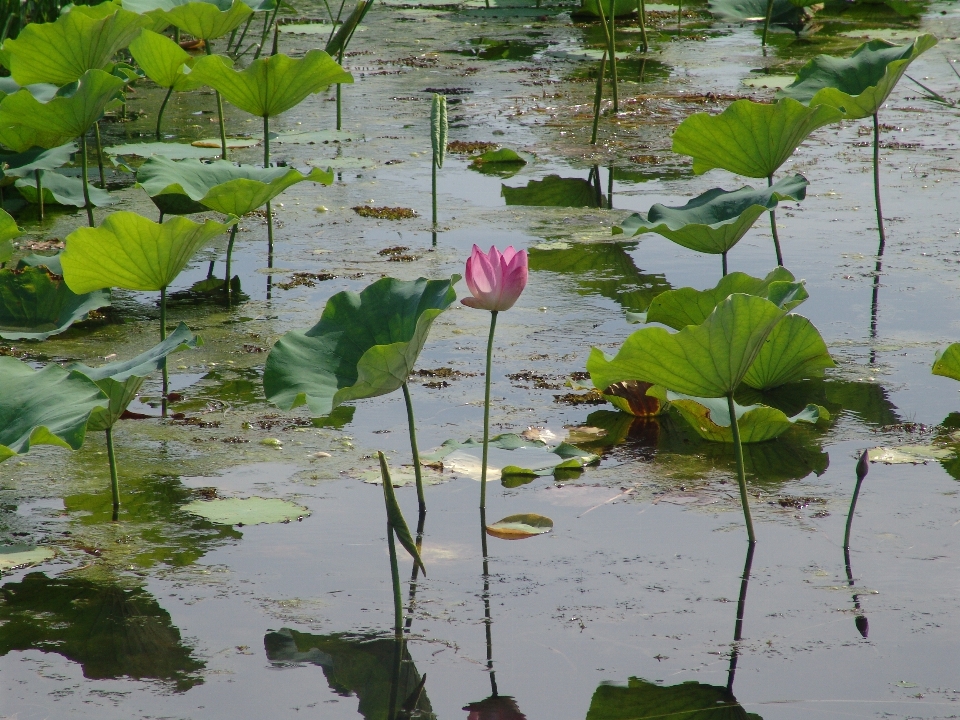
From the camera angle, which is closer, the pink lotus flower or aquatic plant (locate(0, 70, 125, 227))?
the pink lotus flower

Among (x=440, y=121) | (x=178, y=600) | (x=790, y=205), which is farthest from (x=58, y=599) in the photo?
(x=790, y=205)

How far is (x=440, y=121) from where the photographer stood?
3.39 metres

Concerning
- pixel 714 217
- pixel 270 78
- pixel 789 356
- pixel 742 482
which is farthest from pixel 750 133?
pixel 270 78

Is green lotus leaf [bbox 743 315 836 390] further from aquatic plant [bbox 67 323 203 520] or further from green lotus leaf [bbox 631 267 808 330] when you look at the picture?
aquatic plant [bbox 67 323 203 520]

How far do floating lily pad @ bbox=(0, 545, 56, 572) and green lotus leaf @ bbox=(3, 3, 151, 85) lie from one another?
7.01ft

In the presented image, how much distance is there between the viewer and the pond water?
1.45 metres

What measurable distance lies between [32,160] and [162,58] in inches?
33.9

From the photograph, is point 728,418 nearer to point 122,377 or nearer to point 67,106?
point 122,377

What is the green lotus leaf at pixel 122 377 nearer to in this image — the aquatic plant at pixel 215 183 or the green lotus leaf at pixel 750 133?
the aquatic plant at pixel 215 183

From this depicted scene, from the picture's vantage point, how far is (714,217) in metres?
2.60

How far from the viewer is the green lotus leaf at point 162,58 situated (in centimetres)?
405

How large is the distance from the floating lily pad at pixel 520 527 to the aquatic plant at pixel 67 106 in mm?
1994

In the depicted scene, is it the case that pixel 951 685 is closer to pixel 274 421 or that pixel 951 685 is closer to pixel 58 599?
pixel 58 599

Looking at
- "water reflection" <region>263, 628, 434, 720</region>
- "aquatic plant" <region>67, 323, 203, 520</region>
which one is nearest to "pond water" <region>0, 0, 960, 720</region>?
"water reflection" <region>263, 628, 434, 720</region>
